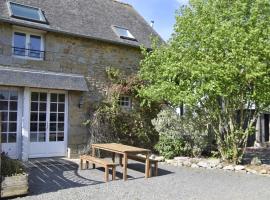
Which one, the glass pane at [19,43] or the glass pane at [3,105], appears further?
the glass pane at [19,43]

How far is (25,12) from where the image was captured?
11.8 metres

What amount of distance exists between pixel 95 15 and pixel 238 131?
8.05 metres

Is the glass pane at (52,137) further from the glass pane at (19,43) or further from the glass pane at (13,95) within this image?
the glass pane at (19,43)

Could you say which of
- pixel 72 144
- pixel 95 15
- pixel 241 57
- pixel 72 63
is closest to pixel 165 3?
pixel 95 15

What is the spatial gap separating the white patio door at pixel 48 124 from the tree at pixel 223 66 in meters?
3.31

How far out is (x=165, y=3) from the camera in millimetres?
14719

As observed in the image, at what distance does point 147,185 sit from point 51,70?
5.91 meters

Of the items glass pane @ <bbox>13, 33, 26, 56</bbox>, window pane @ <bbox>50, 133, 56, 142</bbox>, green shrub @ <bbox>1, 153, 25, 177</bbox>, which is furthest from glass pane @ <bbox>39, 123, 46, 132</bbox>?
green shrub @ <bbox>1, 153, 25, 177</bbox>

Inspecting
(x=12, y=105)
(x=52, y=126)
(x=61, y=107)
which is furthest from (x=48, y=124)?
(x=12, y=105)

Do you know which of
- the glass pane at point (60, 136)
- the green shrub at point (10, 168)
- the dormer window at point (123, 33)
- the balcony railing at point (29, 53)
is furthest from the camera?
the dormer window at point (123, 33)

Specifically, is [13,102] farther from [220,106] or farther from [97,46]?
[220,106]

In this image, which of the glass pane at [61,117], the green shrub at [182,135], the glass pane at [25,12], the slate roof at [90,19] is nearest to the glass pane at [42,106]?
the glass pane at [61,117]

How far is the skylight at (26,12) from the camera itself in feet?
37.4

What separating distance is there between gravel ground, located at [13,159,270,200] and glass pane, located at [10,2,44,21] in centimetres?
535
